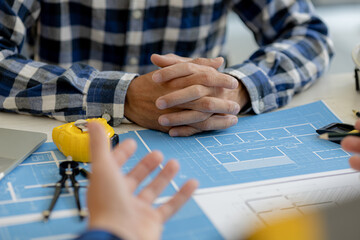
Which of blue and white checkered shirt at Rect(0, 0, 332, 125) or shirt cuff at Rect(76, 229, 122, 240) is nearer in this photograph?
shirt cuff at Rect(76, 229, 122, 240)

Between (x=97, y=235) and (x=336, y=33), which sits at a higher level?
(x=97, y=235)

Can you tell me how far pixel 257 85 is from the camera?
1.09m

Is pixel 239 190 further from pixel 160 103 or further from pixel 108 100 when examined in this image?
pixel 108 100

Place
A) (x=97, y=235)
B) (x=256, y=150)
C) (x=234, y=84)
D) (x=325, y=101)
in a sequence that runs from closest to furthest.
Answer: (x=97, y=235) → (x=256, y=150) → (x=234, y=84) → (x=325, y=101)

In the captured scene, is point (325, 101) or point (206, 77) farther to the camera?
point (325, 101)

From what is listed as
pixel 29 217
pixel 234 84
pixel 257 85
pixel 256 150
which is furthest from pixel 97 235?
pixel 257 85

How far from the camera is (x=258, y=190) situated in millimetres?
743

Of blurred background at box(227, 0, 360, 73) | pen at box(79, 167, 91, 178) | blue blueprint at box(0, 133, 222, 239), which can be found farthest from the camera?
blurred background at box(227, 0, 360, 73)

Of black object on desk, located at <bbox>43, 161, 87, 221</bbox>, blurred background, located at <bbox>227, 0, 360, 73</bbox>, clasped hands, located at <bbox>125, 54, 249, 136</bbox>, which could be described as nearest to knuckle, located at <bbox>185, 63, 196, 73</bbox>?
clasped hands, located at <bbox>125, 54, 249, 136</bbox>

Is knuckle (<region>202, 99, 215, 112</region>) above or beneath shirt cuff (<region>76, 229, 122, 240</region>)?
beneath

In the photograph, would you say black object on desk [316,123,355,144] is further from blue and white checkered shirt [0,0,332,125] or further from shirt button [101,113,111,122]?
shirt button [101,113,111,122]

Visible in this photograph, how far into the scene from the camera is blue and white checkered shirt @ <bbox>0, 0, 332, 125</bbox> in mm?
→ 1015

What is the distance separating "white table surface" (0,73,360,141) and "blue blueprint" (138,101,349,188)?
1.7 inches

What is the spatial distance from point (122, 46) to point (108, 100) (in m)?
0.39
